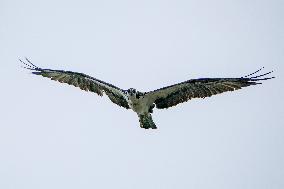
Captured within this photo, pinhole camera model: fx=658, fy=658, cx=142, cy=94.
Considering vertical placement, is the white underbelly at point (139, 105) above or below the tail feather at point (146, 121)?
above

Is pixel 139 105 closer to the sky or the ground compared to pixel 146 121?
closer to the sky

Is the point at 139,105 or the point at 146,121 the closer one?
the point at 139,105

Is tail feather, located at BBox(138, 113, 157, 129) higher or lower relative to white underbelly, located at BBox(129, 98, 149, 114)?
lower

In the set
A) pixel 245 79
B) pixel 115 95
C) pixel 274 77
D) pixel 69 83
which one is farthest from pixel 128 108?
pixel 274 77

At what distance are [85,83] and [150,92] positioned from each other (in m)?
2.56

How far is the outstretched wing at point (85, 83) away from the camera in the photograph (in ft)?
79.0

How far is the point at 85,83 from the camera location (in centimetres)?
2444

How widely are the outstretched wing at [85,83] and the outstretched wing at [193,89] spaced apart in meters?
1.27

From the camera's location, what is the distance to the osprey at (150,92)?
23.1 meters

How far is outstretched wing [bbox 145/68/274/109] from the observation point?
22.8 meters

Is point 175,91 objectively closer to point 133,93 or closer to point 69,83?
point 133,93

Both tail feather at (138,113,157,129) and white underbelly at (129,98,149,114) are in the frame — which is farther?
tail feather at (138,113,157,129)

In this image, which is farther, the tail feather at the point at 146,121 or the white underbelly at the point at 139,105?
the tail feather at the point at 146,121

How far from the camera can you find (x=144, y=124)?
23906 mm
